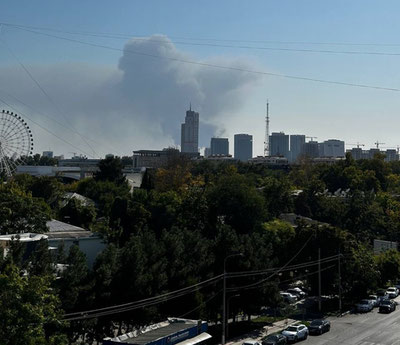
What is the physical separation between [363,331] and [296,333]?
21.3ft

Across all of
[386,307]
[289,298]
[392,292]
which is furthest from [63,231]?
[392,292]

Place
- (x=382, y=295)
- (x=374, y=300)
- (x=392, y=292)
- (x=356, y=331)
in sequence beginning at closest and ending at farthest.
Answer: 1. (x=356, y=331)
2. (x=374, y=300)
3. (x=382, y=295)
4. (x=392, y=292)

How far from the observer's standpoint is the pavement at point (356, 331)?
3899 centimetres

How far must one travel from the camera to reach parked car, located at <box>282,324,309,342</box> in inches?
1510

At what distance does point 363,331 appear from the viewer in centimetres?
4244

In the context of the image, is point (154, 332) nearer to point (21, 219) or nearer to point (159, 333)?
point (159, 333)

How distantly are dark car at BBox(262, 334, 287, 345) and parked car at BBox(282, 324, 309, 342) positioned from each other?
975 mm

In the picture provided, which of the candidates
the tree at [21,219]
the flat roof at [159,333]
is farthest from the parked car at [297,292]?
the flat roof at [159,333]

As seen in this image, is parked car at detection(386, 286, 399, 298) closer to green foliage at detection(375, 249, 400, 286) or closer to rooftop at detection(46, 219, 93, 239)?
green foliage at detection(375, 249, 400, 286)

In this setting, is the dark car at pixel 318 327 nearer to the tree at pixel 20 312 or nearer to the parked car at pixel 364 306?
the parked car at pixel 364 306

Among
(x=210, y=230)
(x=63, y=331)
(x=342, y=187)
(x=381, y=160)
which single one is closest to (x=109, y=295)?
(x=63, y=331)

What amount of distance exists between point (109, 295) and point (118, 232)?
72.2ft

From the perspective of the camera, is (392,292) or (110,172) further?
(110,172)

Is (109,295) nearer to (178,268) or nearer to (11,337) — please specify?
(178,268)
